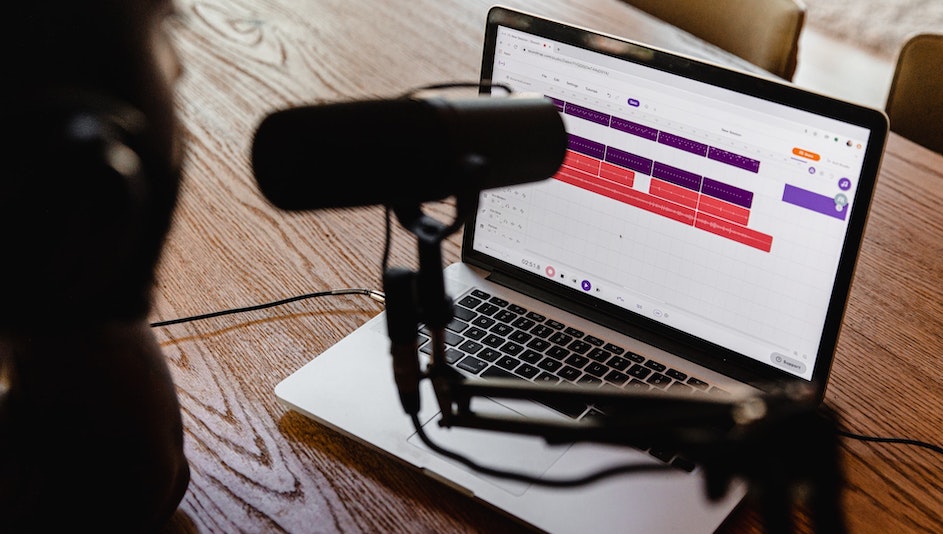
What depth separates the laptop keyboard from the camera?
31.5 inches

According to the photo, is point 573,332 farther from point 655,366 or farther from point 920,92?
point 920,92

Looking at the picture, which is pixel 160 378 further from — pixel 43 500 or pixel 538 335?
pixel 538 335

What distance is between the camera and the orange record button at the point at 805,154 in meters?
0.72

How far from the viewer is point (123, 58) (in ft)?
1.41

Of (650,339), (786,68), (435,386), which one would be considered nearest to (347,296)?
(650,339)

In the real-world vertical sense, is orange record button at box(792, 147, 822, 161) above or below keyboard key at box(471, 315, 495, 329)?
above

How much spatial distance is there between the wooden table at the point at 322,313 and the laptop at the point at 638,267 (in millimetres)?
42

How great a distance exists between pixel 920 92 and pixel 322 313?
107 centimetres

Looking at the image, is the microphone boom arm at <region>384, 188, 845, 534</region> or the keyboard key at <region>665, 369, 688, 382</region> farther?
the keyboard key at <region>665, 369, 688, 382</region>

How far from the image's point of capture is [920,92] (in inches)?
55.9

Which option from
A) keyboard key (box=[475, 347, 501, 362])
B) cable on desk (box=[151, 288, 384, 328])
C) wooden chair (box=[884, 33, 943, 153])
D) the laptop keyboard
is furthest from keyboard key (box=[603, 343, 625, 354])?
wooden chair (box=[884, 33, 943, 153])

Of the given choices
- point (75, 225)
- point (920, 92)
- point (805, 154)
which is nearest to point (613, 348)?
point (805, 154)

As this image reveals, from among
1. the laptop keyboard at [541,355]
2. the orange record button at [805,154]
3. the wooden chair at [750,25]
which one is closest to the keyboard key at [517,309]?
the laptop keyboard at [541,355]

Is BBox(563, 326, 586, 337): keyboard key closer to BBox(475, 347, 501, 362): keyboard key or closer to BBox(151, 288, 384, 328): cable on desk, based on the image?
BBox(475, 347, 501, 362): keyboard key
